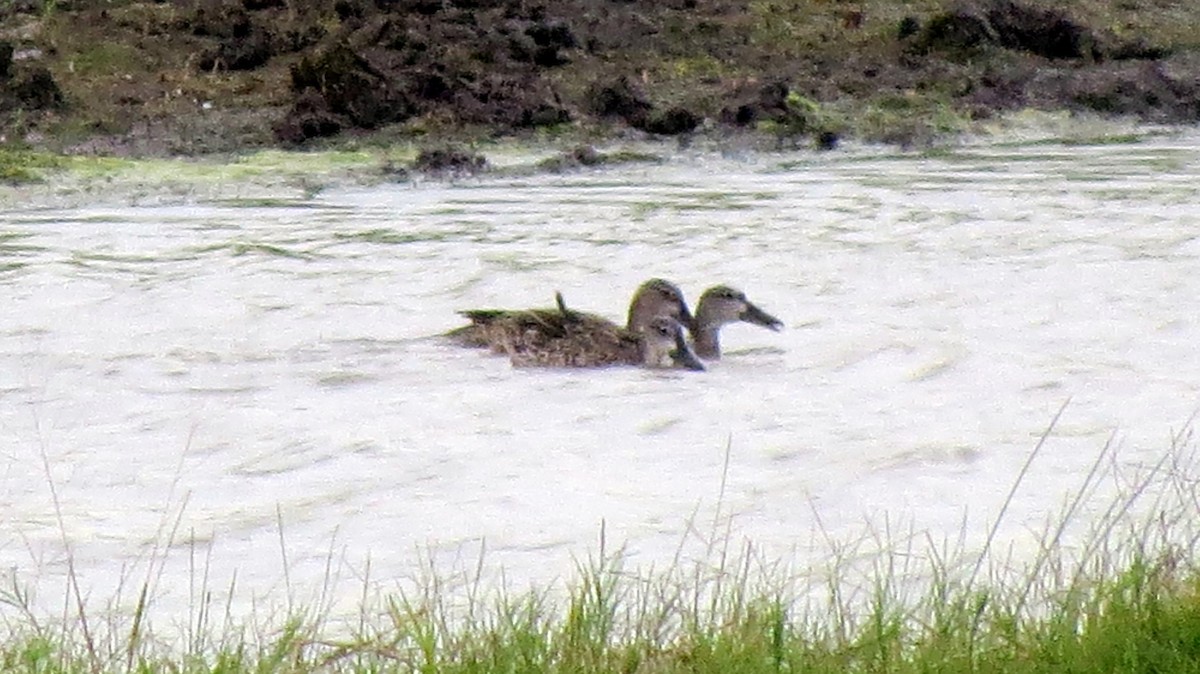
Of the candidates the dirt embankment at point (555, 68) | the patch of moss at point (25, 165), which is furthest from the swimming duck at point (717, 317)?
the dirt embankment at point (555, 68)

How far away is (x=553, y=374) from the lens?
8.41 meters

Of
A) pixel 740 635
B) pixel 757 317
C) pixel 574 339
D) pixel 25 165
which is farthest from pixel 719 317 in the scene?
pixel 25 165

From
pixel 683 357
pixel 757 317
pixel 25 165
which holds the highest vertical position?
pixel 25 165

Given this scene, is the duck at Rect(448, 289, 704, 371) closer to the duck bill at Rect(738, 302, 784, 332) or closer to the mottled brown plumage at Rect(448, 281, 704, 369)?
the mottled brown plumage at Rect(448, 281, 704, 369)

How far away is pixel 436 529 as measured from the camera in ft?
20.5

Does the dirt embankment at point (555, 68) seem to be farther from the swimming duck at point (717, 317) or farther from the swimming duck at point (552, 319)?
the swimming duck at point (717, 317)

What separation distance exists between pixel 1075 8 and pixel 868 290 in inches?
322

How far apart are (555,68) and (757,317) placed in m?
6.76

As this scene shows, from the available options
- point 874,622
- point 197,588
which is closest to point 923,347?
point 197,588

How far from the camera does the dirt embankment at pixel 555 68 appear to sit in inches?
560

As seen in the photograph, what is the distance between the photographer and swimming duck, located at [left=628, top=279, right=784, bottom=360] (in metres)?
8.84

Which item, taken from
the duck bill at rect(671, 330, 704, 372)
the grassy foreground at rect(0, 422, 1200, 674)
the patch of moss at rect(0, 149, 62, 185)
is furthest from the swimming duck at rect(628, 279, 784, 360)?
the patch of moss at rect(0, 149, 62, 185)

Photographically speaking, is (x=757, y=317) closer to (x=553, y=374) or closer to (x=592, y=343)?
(x=592, y=343)

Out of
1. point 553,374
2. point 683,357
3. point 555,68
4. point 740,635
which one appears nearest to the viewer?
point 740,635
